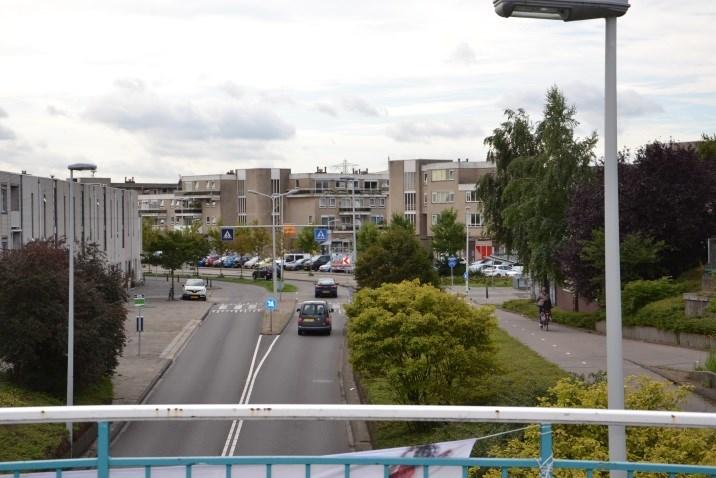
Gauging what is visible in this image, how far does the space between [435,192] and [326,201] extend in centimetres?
2737

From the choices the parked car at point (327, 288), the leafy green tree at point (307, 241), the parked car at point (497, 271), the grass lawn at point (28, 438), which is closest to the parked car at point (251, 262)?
the leafy green tree at point (307, 241)

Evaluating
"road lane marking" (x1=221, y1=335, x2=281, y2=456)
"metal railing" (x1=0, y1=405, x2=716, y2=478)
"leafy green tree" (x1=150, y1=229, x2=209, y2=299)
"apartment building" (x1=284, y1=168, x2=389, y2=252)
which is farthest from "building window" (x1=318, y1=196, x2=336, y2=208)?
"metal railing" (x1=0, y1=405, x2=716, y2=478)

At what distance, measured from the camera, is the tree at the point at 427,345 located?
24.9m

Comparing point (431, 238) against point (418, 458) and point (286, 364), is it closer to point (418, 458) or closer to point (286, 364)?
point (286, 364)

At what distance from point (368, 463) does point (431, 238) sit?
86.8 m

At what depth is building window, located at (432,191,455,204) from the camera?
10844 cm

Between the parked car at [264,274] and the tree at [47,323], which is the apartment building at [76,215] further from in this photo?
the parked car at [264,274]

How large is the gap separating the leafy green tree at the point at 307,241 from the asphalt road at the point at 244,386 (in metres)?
49.2

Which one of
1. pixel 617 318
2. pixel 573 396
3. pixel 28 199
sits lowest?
pixel 573 396

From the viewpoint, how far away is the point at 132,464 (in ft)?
18.1

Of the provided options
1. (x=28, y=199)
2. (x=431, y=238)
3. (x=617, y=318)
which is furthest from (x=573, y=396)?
(x=431, y=238)

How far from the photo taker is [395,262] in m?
42.2

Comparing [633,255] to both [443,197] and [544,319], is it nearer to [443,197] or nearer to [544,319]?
[544,319]

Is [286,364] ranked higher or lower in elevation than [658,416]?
lower
